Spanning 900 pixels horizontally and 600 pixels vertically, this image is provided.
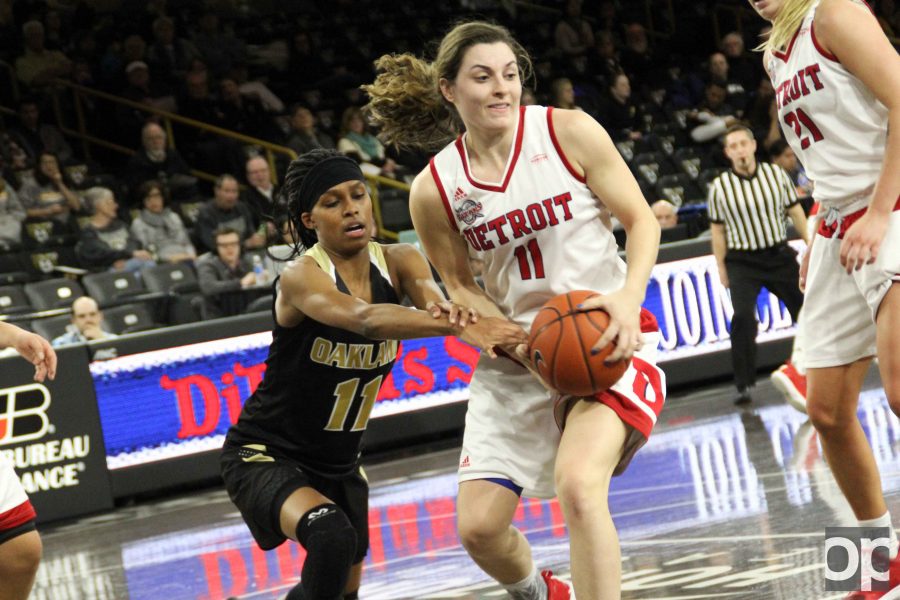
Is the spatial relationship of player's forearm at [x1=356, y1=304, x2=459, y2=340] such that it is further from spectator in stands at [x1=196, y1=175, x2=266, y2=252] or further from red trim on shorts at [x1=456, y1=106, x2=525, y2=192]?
spectator in stands at [x1=196, y1=175, x2=266, y2=252]

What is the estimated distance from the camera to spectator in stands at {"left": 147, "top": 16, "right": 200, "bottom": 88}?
1559 centimetres

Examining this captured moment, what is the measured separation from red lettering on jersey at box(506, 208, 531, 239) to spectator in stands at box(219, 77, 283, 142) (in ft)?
37.4

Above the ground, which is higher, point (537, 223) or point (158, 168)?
point (158, 168)

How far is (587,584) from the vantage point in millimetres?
3637

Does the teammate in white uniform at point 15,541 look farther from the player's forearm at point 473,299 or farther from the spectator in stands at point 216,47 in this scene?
the spectator in stands at point 216,47

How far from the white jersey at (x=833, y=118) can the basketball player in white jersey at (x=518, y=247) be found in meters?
0.59

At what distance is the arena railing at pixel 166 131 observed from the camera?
14.3 meters

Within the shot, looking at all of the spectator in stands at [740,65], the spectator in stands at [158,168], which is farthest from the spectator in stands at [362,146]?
the spectator in stands at [740,65]

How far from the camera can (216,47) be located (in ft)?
53.6

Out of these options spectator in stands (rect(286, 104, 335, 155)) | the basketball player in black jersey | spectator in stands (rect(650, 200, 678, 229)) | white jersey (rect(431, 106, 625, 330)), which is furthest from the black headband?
spectator in stands (rect(286, 104, 335, 155))

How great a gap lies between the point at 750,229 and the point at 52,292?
5.55 m

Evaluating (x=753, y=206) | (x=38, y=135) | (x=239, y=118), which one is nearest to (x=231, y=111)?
(x=239, y=118)

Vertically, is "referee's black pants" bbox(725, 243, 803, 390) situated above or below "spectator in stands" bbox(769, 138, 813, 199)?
below

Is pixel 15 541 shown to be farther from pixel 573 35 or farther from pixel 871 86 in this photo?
pixel 573 35
